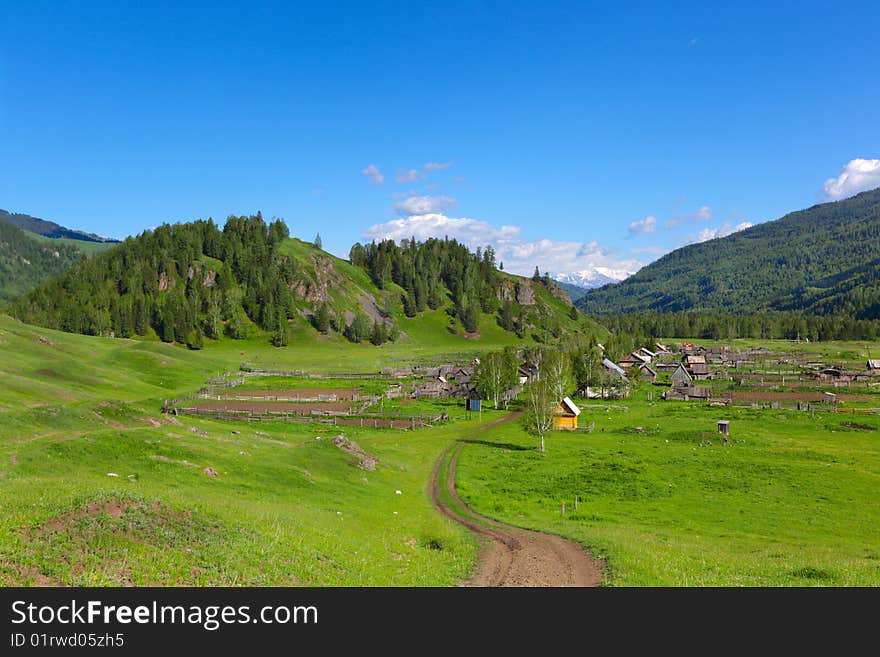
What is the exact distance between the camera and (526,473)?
53094 millimetres

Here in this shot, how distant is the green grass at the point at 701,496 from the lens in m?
25.2

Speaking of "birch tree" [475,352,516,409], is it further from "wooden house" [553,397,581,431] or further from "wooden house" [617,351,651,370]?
"wooden house" [617,351,651,370]

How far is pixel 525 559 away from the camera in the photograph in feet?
86.5

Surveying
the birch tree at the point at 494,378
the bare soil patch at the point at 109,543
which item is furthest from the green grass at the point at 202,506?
the birch tree at the point at 494,378

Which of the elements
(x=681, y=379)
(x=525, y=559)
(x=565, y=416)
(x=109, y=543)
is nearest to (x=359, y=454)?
(x=525, y=559)

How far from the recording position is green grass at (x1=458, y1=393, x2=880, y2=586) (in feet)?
82.8

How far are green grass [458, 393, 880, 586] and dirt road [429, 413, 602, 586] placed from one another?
1.25 meters

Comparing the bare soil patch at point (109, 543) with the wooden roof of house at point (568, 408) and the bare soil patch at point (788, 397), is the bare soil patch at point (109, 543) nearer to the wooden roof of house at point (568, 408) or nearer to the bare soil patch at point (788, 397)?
the wooden roof of house at point (568, 408)

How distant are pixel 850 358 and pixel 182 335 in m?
246

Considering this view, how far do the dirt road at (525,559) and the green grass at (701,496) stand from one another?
1.25 m

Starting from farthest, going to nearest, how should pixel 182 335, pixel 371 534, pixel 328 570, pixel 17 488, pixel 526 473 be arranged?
1. pixel 182 335
2. pixel 526 473
3. pixel 371 534
4. pixel 17 488
5. pixel 328 570
